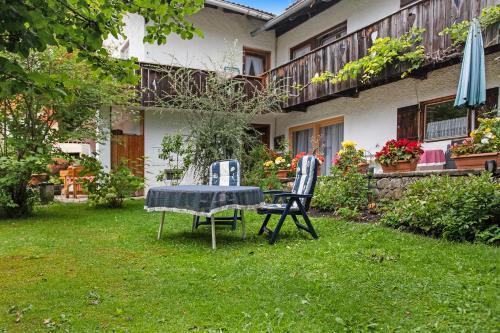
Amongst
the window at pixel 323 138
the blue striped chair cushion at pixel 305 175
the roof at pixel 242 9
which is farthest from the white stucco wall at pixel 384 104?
the blue striped chair cushion at pixel 305 175

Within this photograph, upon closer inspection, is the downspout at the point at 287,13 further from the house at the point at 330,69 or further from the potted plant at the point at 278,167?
the potted plant at the point at 278,167

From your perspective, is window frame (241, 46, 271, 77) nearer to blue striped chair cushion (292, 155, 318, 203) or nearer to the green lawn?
blue striped chair cushion (292, 155, 318, 203)

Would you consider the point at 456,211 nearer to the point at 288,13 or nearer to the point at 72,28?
the point at 72,28

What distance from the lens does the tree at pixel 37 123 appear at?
6566 millimetres

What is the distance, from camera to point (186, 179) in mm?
10508

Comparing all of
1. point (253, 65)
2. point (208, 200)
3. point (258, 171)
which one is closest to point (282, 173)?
point (258, 171)

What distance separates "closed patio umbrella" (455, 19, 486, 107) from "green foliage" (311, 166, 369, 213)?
200 centimetres

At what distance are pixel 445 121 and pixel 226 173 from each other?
504 centimetres

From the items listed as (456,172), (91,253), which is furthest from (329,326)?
(456,172)

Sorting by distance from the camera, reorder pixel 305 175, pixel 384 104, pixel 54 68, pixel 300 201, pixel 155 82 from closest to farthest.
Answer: pixel 300 201 < pixel 305 175 < pixel 54 68 < pixel 384 104 < pixel 155 82

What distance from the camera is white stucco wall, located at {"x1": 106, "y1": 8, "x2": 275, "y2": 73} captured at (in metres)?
11.7

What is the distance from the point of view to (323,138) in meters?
11.3

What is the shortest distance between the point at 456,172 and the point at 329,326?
422 cm

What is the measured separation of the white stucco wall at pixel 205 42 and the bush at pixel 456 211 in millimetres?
8166
